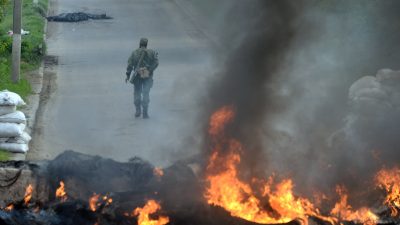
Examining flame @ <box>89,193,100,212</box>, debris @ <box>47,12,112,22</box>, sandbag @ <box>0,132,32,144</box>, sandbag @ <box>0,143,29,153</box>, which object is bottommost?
flame @ <box>89,193,100,212</box>

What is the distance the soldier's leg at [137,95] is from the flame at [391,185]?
5977mm

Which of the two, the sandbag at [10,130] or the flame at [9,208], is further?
the sandbag at [10,130]

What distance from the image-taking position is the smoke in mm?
10375

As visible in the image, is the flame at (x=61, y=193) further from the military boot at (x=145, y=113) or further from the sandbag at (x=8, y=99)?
the military boot at (x=145, y=113)

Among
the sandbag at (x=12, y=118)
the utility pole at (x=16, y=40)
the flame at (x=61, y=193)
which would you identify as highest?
the utility pole at (x=16, y=40)

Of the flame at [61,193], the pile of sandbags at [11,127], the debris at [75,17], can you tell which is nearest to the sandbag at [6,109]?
the pile of sandbags at [11,127]

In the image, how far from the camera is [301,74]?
14258mm

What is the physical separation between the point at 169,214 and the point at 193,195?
484mm

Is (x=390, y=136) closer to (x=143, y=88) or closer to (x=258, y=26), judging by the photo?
(x=258, y=26)

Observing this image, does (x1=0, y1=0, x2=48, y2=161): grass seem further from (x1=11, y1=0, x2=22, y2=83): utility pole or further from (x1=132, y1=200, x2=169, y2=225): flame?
(x1=132, y1=200, x2=169, y2=225): flame

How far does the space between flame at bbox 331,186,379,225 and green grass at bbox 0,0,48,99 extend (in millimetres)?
8575

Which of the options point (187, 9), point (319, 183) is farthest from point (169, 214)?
point (187, 9)

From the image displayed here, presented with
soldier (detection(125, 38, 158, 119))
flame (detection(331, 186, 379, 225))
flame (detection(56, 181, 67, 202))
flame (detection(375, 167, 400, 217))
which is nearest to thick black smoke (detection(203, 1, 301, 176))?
flame (detection(331, 186, 379, 225))

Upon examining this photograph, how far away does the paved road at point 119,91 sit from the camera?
42.6 feet
